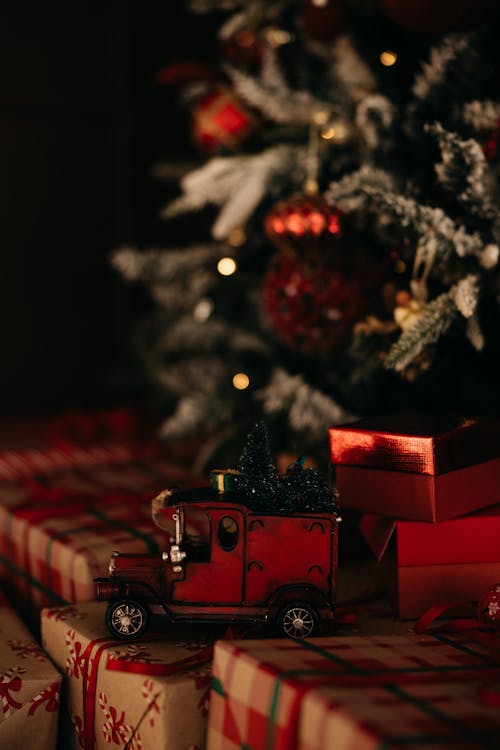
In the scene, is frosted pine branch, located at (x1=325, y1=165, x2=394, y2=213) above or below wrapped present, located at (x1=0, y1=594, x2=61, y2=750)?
above

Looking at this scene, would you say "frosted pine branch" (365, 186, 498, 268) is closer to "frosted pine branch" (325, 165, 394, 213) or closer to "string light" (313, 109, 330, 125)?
"frosted pine branch" (325, 165, 394, 213)

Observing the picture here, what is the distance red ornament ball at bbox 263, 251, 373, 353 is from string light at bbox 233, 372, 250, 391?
0.22m

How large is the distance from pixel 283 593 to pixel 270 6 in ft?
3.39

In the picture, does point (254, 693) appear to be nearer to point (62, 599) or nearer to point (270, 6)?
point (62, 599)

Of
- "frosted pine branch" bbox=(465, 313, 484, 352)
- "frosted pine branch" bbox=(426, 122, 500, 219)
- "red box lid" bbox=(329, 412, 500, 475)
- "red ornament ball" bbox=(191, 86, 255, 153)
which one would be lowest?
"red box lid" bbox=(329, 412, 500, 475)

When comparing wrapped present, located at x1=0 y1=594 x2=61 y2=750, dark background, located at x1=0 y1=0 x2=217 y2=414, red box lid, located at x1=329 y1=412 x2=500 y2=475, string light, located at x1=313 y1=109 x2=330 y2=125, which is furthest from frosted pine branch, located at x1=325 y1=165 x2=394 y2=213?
dark background, located at x1=0 y1=0 x2=217 y2=414

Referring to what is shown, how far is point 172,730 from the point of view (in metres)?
0.94

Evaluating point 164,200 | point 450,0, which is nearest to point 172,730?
point 450,0

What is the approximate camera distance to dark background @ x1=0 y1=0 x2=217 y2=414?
7.44ft

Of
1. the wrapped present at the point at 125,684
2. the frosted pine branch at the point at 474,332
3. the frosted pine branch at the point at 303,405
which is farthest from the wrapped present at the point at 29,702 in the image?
the frosted pine branch at the point at 474,332

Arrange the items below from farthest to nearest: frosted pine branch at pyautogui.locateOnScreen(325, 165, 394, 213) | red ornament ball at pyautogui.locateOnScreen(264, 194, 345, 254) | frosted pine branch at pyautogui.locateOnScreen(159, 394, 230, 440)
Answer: frosted pine branch at pyautogui.locateOnScreen(159, 394, 230, 440), red ornament ball at pyautogui.locateOnScreen(264, 194, 345, 254), frosted pine branch at pyautogui.locateOnScreen(325, 165, 394, 213)

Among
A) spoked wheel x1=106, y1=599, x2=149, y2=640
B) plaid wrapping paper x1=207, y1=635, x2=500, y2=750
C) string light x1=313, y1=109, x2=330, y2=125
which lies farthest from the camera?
string light x1=313, y1=109, x2=330, y2=125

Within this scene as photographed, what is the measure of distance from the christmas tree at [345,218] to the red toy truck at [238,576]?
28cm

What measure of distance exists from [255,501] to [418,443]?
203 millimetres
